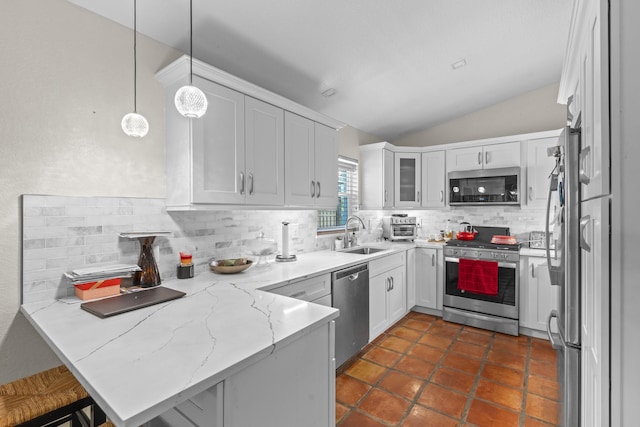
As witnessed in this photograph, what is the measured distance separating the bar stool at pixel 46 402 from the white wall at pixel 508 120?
4.69 meters

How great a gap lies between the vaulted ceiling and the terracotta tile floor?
8.55 ft

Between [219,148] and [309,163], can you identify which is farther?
[309,163]

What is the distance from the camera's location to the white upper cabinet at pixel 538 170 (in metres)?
3.50

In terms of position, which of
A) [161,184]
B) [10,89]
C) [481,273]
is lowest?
[481,273]

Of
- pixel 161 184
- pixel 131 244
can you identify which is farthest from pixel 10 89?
pixel 131 244

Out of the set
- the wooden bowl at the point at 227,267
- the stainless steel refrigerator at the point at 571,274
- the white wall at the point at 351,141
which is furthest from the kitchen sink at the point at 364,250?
the stainless steel refrigerator at the point at 571,274

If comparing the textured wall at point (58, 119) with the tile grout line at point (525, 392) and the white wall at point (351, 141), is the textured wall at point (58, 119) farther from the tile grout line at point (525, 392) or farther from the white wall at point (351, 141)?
the tile grout line at point (525, 392)

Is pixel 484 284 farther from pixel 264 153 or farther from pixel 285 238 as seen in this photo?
pixel 264 153

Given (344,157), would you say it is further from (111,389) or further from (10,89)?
(111,389)

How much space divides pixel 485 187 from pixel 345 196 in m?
1.74

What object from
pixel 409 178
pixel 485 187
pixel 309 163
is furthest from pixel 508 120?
pixel 309 163

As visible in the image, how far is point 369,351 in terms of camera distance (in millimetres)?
2938

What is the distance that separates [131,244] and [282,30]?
A: 1.74 meters

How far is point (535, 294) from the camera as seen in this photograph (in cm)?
326
